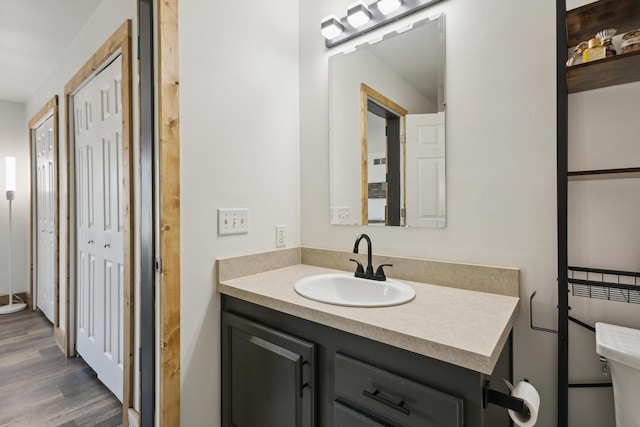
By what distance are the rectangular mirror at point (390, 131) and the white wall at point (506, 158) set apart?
0.06 meters

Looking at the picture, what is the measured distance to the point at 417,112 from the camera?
4.63 ft

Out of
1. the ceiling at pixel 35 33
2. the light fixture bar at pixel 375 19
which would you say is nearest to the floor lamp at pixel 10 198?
the ceiling at pixel 35 33

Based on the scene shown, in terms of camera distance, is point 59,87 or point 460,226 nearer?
point 460,226

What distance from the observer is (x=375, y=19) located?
1522mm

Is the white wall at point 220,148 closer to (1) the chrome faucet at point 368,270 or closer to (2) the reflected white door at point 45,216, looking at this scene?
(1) the chrome faucet at point 368,270

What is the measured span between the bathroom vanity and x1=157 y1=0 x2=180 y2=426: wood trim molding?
8.3 inches

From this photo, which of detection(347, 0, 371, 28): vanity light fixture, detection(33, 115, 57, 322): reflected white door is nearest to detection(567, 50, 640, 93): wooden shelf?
detection(347, 0, 371, 28): vanity light fixture

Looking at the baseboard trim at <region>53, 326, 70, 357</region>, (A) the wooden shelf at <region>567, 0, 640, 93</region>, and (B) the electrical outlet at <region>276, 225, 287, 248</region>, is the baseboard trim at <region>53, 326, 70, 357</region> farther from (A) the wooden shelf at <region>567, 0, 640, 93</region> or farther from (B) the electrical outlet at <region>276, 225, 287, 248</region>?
(A) the wooden shelf at <region>567, 0, 640, 93</region>

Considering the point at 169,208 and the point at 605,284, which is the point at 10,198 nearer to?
the point at 169,208

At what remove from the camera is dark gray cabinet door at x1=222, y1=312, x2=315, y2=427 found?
3.53 ft

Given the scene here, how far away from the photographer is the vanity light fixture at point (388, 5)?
4.67 feet

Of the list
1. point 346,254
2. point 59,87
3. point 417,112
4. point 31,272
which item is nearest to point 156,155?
point 346,254

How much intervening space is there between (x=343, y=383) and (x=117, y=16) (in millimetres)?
2187

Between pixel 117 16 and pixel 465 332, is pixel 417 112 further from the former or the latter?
pixel 117 16
